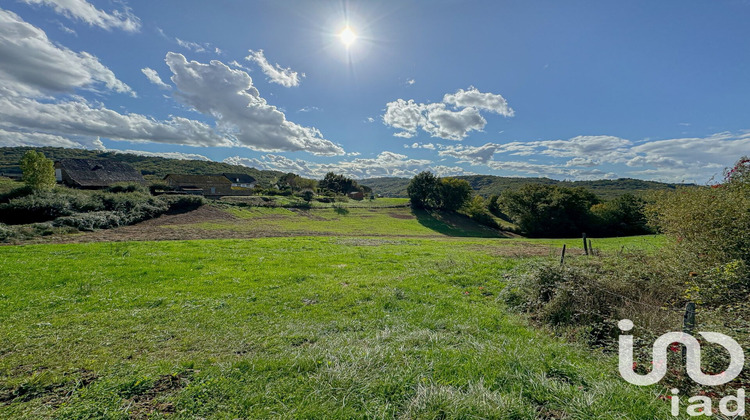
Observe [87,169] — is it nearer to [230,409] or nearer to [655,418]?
[230,409]

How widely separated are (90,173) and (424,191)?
6708 cm

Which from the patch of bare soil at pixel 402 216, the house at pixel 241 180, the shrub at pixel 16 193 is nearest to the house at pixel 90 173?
the shrub at pixel 16 193

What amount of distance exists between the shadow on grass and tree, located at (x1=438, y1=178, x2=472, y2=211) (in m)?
2.43

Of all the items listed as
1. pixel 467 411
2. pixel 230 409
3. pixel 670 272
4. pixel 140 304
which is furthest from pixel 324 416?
pixel 670 272

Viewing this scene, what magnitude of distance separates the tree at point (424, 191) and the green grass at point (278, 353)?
5608 cm

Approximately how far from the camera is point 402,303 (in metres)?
7.96

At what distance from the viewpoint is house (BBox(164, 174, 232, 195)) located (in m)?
65.2

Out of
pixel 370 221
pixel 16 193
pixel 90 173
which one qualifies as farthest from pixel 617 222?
pixel 90 173

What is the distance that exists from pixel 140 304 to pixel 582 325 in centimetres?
1138

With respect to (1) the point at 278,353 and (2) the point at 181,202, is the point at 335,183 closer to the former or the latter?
(2) the point at 181,202

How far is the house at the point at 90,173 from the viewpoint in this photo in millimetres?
46344

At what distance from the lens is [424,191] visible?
64.9m

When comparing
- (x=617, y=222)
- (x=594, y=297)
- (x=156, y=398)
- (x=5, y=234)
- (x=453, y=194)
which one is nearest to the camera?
(x=156, y=398)

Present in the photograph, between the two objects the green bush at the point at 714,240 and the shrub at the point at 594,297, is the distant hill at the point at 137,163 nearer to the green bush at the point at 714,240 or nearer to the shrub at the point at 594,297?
the shrub at the point at 594,297
